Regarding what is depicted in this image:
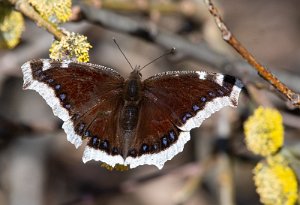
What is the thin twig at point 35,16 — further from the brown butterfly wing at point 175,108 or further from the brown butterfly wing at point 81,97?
the brown butterfly wing at point 175,108

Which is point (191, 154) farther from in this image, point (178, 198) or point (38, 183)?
point (178, 198)

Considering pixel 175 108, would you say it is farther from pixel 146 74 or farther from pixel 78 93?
pixel 146 74

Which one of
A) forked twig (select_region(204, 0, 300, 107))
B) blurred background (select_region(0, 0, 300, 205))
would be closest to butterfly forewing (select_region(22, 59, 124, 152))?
blurred background (select_region(0, 0, 300, 205))

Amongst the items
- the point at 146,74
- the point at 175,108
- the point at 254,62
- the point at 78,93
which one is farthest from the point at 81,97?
the point at 146,74

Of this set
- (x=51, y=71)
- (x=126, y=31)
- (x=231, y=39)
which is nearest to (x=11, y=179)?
(x=126, y=31)

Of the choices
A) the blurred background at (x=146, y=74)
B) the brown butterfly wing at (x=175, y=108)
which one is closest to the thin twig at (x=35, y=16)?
the blurred background at (x=146, y=74)

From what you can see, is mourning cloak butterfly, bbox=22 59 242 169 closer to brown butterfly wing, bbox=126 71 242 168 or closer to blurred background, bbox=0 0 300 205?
brown butterfly wing, bbox=126 71 242 168
